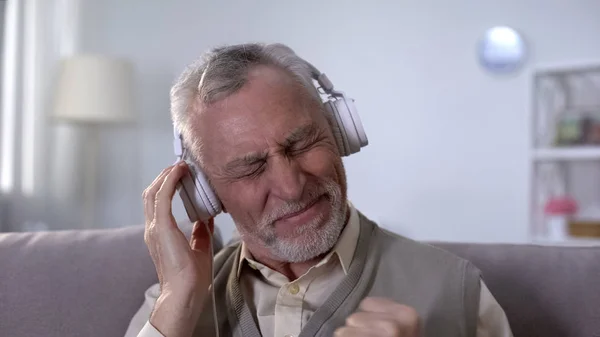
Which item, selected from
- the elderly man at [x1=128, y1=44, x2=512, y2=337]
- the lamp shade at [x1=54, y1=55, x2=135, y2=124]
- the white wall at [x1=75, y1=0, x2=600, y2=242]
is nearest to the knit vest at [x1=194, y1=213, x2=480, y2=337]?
the elderly man at [x1=128, y1=44, x2=512, y2=337]

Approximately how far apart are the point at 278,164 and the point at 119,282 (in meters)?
0.47

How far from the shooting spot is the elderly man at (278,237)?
1.16 m

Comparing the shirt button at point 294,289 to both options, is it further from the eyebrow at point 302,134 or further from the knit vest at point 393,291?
the eyebrow at point 302,134

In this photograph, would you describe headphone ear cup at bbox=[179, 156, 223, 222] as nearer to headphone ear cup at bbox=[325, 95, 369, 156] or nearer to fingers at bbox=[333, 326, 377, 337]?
headphone ear cup at bbox=[325, 95, 369, 156]

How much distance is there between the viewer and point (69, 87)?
2.97 m

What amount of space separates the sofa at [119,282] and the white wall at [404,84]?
1.47m

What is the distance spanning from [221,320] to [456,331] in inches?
16.0

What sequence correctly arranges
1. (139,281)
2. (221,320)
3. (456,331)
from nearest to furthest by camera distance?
(456,331) → (221,320) → (139,281)

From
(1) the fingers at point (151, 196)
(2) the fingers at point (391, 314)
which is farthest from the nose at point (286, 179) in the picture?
(2) the fingers at point (391, 314)

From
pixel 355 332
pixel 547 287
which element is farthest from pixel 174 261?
pixel 547 287

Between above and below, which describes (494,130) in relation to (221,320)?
above

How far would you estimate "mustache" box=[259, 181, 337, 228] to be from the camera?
1172mm

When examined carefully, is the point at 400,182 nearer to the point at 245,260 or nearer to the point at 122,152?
the point at 122,152

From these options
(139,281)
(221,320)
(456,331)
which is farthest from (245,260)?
(456,331)
